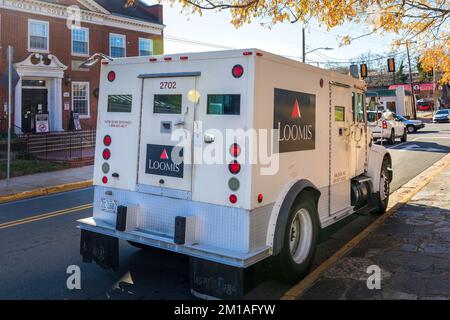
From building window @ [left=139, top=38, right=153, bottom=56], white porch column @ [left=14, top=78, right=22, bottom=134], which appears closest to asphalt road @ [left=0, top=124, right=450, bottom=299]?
white porch column @ [left=14, top=78, right=22, bottom=134]

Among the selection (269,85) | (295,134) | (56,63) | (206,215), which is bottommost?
(206,215)

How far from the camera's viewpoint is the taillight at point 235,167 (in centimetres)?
443

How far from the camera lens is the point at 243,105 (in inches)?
174

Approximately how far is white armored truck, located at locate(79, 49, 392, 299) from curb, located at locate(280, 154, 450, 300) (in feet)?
0.52

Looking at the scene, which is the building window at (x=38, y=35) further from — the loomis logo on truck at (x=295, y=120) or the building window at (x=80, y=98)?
the loomis logo on truck at (x=295, y=120)

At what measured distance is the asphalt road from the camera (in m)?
4.81

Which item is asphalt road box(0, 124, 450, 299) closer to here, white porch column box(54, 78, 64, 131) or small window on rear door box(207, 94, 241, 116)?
small window on rear door box(207, 94, 241, 116)

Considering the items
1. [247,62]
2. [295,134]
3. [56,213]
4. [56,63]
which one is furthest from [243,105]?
[56,63]

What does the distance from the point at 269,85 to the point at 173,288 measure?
236 centimetres

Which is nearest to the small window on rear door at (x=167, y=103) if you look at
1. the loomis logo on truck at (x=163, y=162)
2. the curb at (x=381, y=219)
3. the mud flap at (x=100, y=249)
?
the loomis logo on truck at (x=163, y=162)

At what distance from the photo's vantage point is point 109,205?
5.37 m

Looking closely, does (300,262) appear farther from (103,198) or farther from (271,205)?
(103,198)

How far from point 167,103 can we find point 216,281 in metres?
1.94
